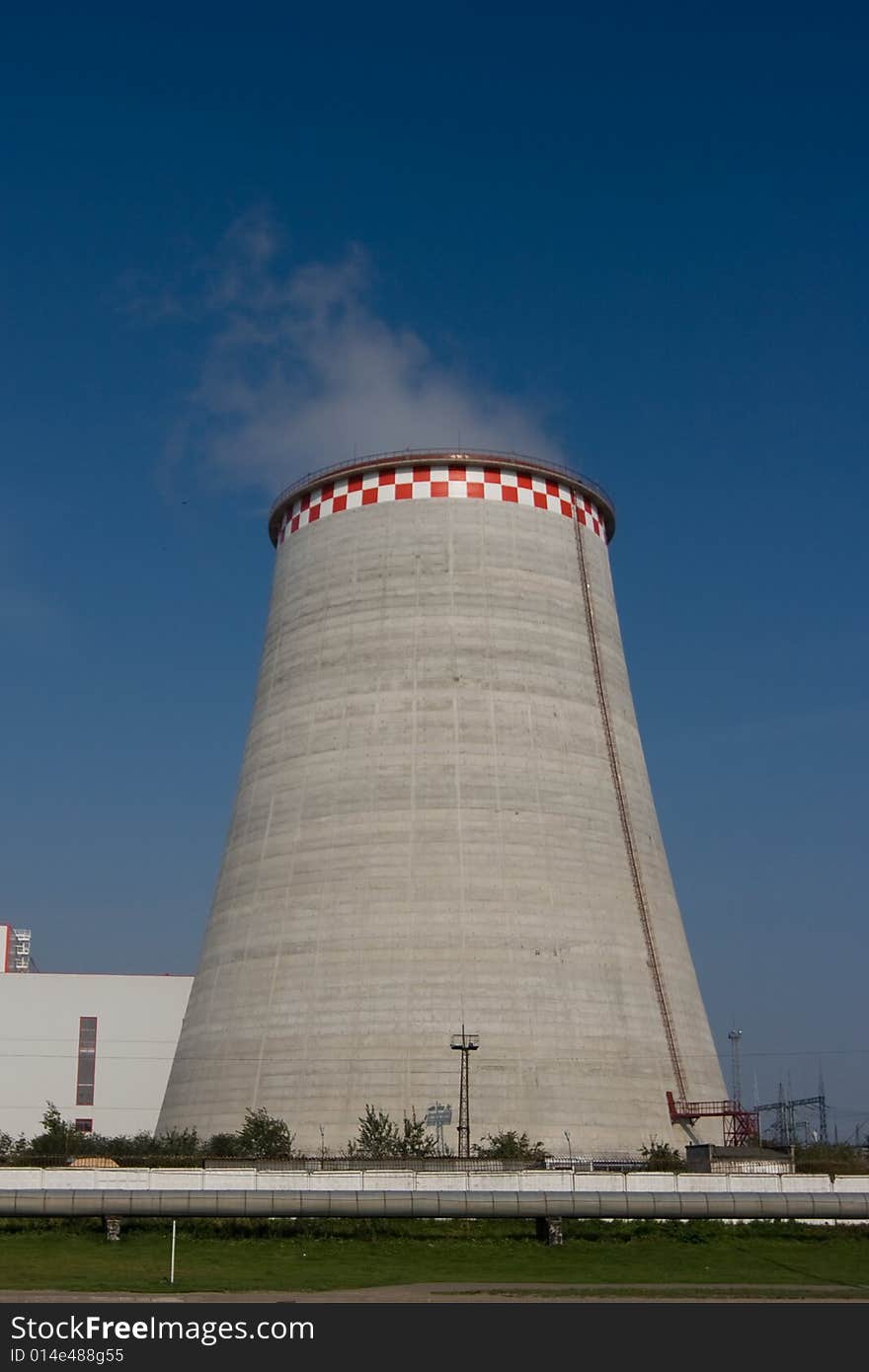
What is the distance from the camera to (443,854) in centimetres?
2650

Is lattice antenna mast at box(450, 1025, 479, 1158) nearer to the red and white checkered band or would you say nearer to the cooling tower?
the cooling tower

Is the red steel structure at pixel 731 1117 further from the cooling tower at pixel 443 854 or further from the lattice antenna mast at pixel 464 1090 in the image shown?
the lattice antenna mast at pixel 464 1090

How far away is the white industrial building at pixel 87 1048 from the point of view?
132 feet

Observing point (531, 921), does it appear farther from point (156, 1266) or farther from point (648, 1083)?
point (156, 1266)

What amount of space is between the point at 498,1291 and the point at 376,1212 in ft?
14.8

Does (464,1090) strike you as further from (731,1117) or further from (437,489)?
(437,489)

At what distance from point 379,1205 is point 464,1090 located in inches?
381

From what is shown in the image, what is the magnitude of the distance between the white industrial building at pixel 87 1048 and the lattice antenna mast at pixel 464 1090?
17822 millimetres

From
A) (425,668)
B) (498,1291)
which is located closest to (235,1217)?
(498,1291)

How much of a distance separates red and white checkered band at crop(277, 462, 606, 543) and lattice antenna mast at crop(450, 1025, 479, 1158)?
10.9 m

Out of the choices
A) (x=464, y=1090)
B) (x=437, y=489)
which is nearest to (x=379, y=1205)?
(x=464, y=1090)

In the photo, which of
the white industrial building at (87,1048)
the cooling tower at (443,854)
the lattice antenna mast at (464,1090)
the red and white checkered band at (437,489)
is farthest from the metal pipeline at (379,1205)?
the white industrial building at (87,1048)

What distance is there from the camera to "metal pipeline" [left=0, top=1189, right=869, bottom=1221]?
49.6 ft

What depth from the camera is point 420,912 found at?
26.1 m
